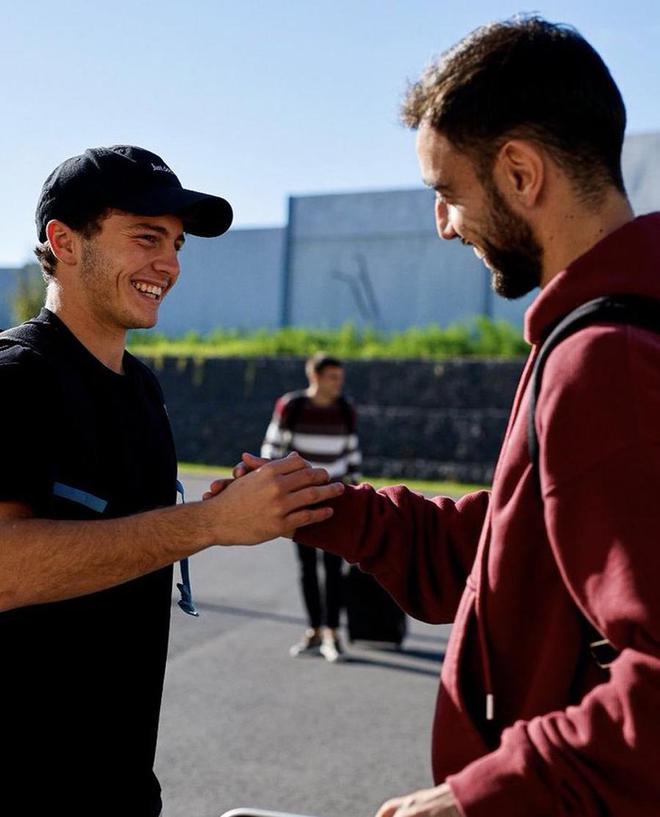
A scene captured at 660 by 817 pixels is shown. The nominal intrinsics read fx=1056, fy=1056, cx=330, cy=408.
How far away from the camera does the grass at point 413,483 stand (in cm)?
1770

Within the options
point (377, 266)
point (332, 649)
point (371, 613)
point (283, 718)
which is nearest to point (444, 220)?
point (283, 718)

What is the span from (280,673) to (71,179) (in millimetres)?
4731

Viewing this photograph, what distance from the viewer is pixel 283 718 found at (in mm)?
5648

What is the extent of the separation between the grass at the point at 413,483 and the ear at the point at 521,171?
49.3 ft

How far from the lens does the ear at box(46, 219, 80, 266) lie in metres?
2.43

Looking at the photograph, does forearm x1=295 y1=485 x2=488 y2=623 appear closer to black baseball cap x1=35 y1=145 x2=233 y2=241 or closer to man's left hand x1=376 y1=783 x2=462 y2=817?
man's left hand x1=376 y1=783 x2=462 y2=817

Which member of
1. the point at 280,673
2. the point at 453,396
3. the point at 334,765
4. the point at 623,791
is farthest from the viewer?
the point at 453,396

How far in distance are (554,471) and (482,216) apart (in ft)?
1.51

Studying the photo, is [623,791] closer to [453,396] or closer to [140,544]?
[140,544]

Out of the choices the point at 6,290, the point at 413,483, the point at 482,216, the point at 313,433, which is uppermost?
the point at 482,216

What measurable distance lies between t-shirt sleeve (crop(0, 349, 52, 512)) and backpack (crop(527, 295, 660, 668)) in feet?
3.28

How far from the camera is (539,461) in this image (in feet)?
4.68

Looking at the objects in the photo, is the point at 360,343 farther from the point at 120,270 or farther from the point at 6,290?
the point at 6,290

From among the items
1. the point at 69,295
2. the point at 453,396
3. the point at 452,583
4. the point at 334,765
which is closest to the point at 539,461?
the point at 452,583
